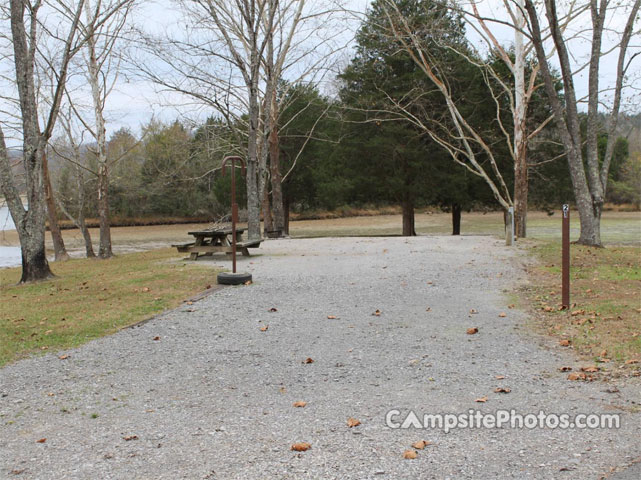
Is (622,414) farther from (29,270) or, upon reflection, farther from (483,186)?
(483,186)

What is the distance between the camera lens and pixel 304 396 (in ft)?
13.6

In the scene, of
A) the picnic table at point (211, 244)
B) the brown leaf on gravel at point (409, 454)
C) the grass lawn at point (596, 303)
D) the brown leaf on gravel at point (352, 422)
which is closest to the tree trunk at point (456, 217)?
the grass lawn at point (596, 303)

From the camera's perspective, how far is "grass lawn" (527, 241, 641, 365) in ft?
16.9

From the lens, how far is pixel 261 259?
11.9 m

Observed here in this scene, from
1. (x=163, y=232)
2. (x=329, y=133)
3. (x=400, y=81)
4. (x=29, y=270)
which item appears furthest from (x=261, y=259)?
(x=163, y=232)

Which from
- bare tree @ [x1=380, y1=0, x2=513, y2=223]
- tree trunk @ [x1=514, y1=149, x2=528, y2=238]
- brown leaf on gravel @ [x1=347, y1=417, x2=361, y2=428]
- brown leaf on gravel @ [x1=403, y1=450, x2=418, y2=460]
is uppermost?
bare tree @ [x1=380, y1=0, x2=513, y2=223]

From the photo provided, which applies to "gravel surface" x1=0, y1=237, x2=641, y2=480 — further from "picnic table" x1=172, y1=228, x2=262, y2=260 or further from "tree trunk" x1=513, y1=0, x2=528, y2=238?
"tree trunk" x1=513, y1=0, x2=528, y2=238

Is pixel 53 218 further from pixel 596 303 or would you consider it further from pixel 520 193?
pixel 596 303

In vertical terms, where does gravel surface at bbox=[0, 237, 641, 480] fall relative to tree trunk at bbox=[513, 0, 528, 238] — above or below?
below

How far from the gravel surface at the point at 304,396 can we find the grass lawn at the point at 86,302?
0.45 metres

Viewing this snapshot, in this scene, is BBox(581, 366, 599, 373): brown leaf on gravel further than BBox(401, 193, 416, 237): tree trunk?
No

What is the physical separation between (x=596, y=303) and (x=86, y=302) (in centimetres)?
654

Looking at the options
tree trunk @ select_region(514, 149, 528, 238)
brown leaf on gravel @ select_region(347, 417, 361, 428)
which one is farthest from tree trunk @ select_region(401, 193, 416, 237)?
brown leaf on gravel @ select_region(347, 417, 361, 428)

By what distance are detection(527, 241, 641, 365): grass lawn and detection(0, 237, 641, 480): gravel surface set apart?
1.23ft
